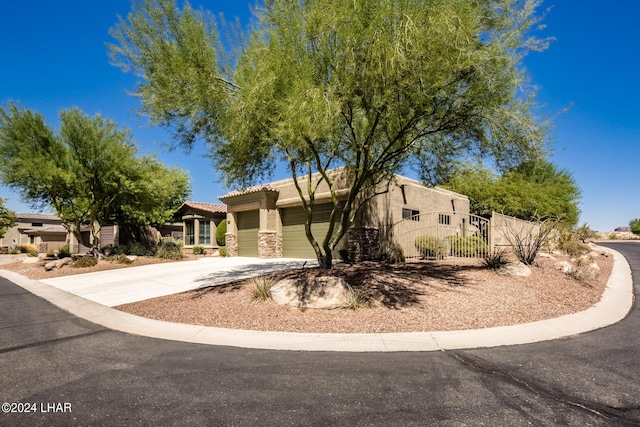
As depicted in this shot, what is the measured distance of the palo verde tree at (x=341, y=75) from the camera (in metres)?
7.30

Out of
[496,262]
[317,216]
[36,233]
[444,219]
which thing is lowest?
[496,262]

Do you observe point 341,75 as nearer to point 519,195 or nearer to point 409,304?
point 409,304

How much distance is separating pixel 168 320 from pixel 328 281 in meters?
3.71

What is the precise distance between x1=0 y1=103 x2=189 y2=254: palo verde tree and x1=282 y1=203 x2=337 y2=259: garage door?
7953 mm

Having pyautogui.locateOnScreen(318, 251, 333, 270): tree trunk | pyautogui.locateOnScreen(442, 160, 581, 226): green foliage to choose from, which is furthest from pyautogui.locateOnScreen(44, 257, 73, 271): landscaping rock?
pyautogui.locateOnScreen(442, 160, 581, 226): green foliage

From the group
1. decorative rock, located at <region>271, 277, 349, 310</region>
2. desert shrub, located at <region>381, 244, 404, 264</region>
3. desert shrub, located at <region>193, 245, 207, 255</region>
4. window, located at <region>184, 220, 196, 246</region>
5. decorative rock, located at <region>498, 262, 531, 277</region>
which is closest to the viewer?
decorative rock, located at <region>271, 277, 349, 310</region>

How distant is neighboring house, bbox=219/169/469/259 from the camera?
17641 millimetres

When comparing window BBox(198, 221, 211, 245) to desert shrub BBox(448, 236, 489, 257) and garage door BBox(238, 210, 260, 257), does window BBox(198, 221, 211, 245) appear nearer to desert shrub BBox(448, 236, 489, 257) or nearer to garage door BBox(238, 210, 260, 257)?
garage door BBox(238, 210, 260, 257)

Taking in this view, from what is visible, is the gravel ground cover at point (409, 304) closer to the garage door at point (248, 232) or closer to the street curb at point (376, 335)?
the street curb at point (376, 335)

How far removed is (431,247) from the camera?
1725cm

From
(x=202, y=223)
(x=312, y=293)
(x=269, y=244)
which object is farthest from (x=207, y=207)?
(x=312, y=293)

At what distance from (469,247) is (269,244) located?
11.1 meters

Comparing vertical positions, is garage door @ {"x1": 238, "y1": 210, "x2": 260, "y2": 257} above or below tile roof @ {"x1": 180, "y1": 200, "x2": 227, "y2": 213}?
below

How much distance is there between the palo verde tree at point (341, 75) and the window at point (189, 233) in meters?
20.8
